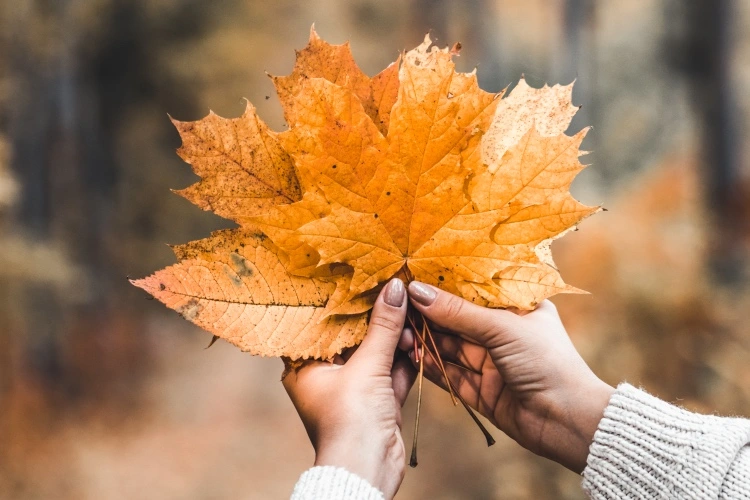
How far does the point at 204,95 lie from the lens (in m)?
1.75

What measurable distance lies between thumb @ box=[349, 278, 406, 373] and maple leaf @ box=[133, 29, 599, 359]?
15 mm

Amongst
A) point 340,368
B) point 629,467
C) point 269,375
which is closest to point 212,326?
point 340,368

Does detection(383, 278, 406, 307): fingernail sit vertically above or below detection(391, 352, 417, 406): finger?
above

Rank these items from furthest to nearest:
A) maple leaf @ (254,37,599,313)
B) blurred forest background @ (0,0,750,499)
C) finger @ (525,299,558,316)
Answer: blurred forest background @ (0,0,750,499) < finger @ (525,299,558,316) < maple leaf @ (254,37,599,313)

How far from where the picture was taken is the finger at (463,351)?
0.60 m

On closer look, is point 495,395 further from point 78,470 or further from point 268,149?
point 78,470

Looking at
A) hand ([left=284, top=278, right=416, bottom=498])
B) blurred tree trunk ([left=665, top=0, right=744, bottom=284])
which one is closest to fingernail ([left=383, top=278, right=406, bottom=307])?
hand ([left=284, top=278, right=416, bottom=498])

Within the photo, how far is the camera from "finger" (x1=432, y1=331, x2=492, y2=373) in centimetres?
60

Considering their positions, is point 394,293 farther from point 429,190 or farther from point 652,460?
point 652,460

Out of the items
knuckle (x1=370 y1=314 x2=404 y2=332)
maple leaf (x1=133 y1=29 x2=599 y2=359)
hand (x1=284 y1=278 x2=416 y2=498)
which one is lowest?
hand (x1=284 y1=278 x2=416 y2=498)

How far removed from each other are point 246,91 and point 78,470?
131 cm

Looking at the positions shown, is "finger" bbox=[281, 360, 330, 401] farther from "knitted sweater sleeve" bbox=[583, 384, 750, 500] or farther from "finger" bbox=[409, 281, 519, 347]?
"knitted sweater sleeve" bbox=[583, 384, 750, 500]

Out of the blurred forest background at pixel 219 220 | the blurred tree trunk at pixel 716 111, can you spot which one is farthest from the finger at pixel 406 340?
the blurred tree trunk at pixel 716 111

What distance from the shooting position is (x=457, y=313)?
500mm
